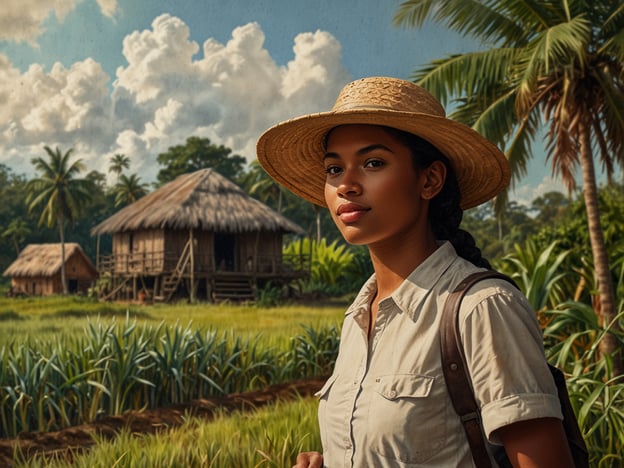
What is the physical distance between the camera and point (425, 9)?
562cm

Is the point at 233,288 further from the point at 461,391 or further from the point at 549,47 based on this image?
the point at 461,391

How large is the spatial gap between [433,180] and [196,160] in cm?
1519

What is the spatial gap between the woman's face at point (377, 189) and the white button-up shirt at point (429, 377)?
84 mm

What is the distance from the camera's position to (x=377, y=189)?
1107 mm

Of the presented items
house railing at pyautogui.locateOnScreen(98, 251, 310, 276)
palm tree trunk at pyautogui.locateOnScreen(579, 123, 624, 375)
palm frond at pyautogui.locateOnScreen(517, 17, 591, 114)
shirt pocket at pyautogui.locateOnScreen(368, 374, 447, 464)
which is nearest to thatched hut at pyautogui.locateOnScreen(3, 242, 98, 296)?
house railing at pyautogui.locateOnScreen(98, 251, 310, 276)

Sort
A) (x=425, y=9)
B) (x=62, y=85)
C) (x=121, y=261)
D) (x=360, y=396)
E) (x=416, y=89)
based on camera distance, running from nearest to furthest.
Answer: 1. (x=360, y=396)
2. (x=416, y=89)
3. (x=62, y=85)
4. (x=425, y=9)
5. (x=121, y=261)

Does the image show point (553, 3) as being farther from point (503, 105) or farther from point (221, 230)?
point (221, 230)

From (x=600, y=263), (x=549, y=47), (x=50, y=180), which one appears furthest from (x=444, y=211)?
(x=50, y=180)

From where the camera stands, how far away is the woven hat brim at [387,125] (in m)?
1.12

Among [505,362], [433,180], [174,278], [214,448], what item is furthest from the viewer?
[174,278]

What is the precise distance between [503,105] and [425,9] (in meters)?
1.12

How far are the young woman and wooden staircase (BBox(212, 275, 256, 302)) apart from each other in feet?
32.5

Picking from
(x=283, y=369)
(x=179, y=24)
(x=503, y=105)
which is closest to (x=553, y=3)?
(x=503, y=105)

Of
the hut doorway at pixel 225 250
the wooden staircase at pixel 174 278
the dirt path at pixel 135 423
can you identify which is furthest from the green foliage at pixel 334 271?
the dirt path at pixel 135 423
